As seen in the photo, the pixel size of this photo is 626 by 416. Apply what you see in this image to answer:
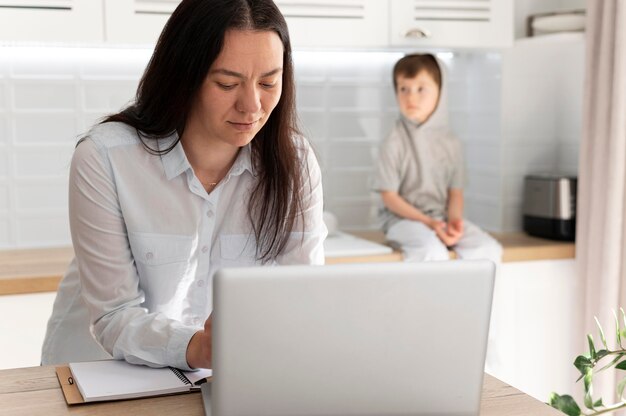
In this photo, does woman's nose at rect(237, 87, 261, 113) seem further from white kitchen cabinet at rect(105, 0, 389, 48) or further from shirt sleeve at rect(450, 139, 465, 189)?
shirt sleeve at rect(450, 139, 465, 189)

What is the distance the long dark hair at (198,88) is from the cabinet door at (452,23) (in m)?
1.23

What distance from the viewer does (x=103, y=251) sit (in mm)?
1480

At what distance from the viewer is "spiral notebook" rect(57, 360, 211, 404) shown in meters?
1.26

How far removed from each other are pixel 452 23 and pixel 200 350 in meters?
1.85

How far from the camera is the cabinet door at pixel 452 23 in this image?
→ 9.23 feet

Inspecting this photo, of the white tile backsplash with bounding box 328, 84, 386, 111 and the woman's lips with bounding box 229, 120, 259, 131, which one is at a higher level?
the white tile backsplash with bounding box 328, 84, 386, 111

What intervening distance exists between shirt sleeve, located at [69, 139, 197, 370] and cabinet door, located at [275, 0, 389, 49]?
1.30 metres

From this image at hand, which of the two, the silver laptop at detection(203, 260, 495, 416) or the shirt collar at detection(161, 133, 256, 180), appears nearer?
the silver laptop at detection(203, 260, 495, 416)

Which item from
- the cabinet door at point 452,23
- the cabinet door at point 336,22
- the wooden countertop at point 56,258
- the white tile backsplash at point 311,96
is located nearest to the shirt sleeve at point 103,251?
the wooden countertop at point 56,258

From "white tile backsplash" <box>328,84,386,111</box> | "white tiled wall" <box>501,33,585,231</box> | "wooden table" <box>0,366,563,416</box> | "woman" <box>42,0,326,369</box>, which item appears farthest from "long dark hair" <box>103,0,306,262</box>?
"white tiled wall" <box>501,33,585,231</box>

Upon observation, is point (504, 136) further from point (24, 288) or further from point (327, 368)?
point (327, 368)

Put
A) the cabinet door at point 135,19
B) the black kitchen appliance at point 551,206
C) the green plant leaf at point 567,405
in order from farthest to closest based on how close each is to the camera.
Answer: the black kitchen appliance at point 551,206
the cabinet door at point 135,19
the green plant leaf at point 567,405

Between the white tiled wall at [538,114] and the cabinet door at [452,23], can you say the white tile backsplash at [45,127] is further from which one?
the white tiled wall at [538,114]

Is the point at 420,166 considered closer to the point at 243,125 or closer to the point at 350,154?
the point at 350,154
